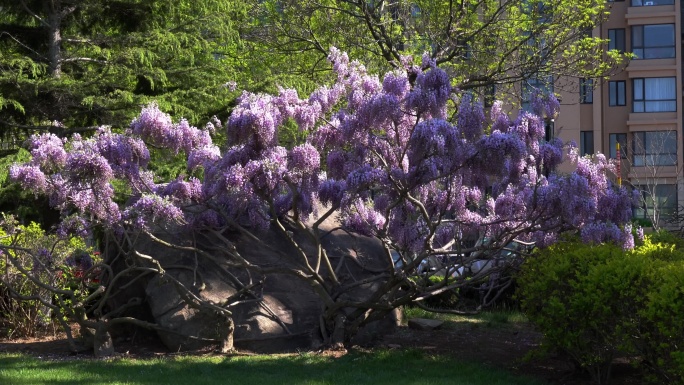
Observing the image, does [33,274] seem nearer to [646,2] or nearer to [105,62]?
[105,62]

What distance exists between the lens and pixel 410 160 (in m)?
8.62

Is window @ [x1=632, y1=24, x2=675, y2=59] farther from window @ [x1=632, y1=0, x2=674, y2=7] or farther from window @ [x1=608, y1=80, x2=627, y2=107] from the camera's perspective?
window @ [x1=608, y1=80, x2=627, y2=107]

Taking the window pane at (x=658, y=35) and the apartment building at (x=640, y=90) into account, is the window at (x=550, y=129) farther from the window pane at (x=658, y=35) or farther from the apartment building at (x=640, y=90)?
the window pane at (x=658, y=35)

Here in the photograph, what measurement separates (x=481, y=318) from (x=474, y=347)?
2.73m

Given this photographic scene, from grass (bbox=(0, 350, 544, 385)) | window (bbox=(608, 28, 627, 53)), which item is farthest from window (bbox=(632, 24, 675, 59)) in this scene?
grass (bbox=(0, 350, 544, 385))

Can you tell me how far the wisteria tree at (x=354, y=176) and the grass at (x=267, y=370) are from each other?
70cm

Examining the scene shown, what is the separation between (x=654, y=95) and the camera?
39812 millimetres

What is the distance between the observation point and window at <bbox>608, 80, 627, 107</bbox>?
40.1 meters

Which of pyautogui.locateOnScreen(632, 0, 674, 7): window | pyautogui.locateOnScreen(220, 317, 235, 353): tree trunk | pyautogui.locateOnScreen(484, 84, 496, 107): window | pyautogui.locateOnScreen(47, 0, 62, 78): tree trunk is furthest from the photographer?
pyautogui.locateOnScreen(632, 0, 674, 7): window

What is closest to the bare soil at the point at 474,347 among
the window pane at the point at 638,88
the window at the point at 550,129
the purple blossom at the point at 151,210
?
the purple blossom at the point at 151,210

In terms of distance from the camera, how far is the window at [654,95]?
39688 mm

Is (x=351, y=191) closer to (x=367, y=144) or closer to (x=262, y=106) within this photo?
(x=367, y=144)

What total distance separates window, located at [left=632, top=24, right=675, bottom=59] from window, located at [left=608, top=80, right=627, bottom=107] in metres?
1.59

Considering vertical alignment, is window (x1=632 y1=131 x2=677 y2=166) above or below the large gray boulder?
above
